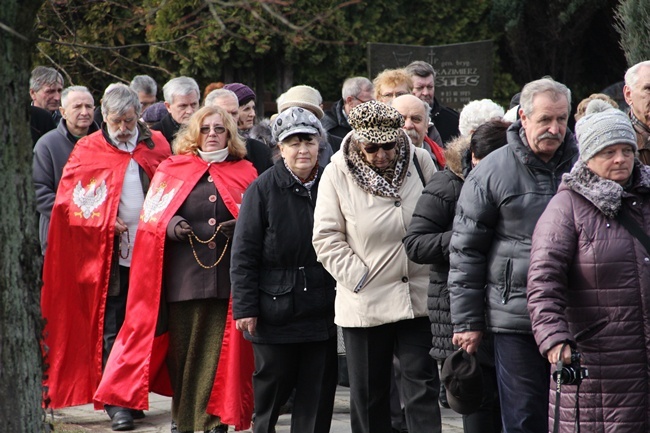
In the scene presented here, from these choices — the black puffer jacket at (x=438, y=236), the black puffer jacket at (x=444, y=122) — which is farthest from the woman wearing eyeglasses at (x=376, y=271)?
the black puffer jacket at (x=444, y=122)

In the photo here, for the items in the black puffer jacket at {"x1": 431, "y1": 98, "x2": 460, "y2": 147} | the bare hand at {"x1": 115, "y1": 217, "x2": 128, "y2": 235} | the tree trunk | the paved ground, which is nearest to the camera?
the tree trunk

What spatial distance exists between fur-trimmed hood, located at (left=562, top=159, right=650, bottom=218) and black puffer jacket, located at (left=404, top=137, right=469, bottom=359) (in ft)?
3.41

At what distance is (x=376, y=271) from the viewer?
6.42 m

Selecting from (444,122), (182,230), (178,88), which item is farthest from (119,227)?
(444,122)

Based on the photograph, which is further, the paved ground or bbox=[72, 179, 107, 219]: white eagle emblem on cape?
bbox=[72, 179, 107, 219]: white eagle emblem on cape

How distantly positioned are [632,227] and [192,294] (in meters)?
3.20

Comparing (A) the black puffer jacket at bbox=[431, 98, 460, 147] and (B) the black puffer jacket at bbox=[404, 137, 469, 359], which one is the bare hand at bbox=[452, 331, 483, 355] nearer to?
(B) the black puffer jacket at bbox=[404, 137, 469, 359]

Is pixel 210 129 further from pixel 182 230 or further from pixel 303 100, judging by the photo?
pixel 303 100

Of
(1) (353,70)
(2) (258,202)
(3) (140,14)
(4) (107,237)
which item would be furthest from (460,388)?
(1) (353,70)

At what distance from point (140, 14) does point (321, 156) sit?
4.02m

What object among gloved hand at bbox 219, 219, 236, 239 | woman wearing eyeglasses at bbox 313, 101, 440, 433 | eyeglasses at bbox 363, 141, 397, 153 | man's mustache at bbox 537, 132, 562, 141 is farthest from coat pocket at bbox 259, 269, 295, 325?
man's mustache at bbox 537, 132, 562, 141

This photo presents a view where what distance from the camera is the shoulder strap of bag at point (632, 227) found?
507 centimetres

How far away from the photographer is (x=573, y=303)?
5188mm

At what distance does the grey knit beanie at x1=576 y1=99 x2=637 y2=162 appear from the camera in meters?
5.21
